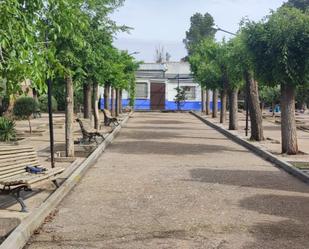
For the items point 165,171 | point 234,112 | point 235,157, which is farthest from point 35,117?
point 165,171

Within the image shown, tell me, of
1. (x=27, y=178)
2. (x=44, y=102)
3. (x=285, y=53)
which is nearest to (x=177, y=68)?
(x=44, y=102)

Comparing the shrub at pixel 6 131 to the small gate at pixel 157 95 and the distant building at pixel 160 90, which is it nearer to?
the distant building at pixel 160 90

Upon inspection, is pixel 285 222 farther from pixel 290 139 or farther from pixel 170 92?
pixel 170 92

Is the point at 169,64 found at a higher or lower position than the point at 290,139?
higher

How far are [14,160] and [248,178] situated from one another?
5.28 meters

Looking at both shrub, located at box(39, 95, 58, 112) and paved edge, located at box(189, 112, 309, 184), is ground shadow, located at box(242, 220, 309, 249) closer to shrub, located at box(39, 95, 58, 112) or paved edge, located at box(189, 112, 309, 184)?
paved edge, located at box(189, 112, 309, 184)

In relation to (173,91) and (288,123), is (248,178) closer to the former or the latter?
(288,123)

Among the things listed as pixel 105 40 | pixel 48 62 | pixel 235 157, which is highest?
pixel 105 40

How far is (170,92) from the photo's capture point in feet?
219

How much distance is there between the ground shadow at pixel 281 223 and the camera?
736cm

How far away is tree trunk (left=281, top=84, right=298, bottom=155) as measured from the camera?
17031 millimetres

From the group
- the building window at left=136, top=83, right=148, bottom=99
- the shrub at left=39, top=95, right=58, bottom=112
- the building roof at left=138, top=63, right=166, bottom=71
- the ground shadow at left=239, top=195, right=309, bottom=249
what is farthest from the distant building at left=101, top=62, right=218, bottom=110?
the ground shadow at left=239, top=195, right=309, bottom=249

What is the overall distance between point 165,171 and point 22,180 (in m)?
6.04

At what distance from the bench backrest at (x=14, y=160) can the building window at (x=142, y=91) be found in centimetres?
5644
